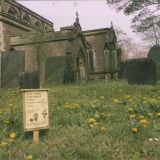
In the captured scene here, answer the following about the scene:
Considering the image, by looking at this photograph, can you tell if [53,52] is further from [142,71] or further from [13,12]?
[142,71]

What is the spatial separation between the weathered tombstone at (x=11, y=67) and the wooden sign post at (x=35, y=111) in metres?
18.6

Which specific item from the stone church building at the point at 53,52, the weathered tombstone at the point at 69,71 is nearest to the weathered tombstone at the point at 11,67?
the stone church building at the point at 53,52

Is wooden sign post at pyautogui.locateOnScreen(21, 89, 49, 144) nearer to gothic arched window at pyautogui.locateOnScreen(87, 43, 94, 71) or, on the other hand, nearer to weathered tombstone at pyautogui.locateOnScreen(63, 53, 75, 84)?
weathered tombstone at pyautogui.locateOnScreen(63, 53, 75, 84)

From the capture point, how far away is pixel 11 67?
79.8ft

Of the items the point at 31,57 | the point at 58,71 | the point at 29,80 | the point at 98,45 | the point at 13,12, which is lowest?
the point at 29,80

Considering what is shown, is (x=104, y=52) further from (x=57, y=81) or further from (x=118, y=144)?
(x=118, y=144)

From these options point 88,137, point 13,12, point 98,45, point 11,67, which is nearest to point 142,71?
point 88,137

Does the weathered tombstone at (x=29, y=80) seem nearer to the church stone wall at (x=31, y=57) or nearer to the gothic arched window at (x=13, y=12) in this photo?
the church stone wall at (x=31, y=57)

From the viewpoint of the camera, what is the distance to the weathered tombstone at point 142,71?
43.9 ft

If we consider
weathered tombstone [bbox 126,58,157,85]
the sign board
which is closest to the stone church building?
weathered tombstone [bbox 126,58,157,85]

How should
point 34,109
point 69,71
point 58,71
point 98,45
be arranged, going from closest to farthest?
1. point 34,109
2. point 58,71
3. point 69,71
4. point 98,45

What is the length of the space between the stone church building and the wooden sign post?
16359mm

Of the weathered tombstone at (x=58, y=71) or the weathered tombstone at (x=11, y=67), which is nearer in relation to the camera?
the weathered tombstone at (x=58, y=71)

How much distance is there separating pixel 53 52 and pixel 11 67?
5094 millimetres
